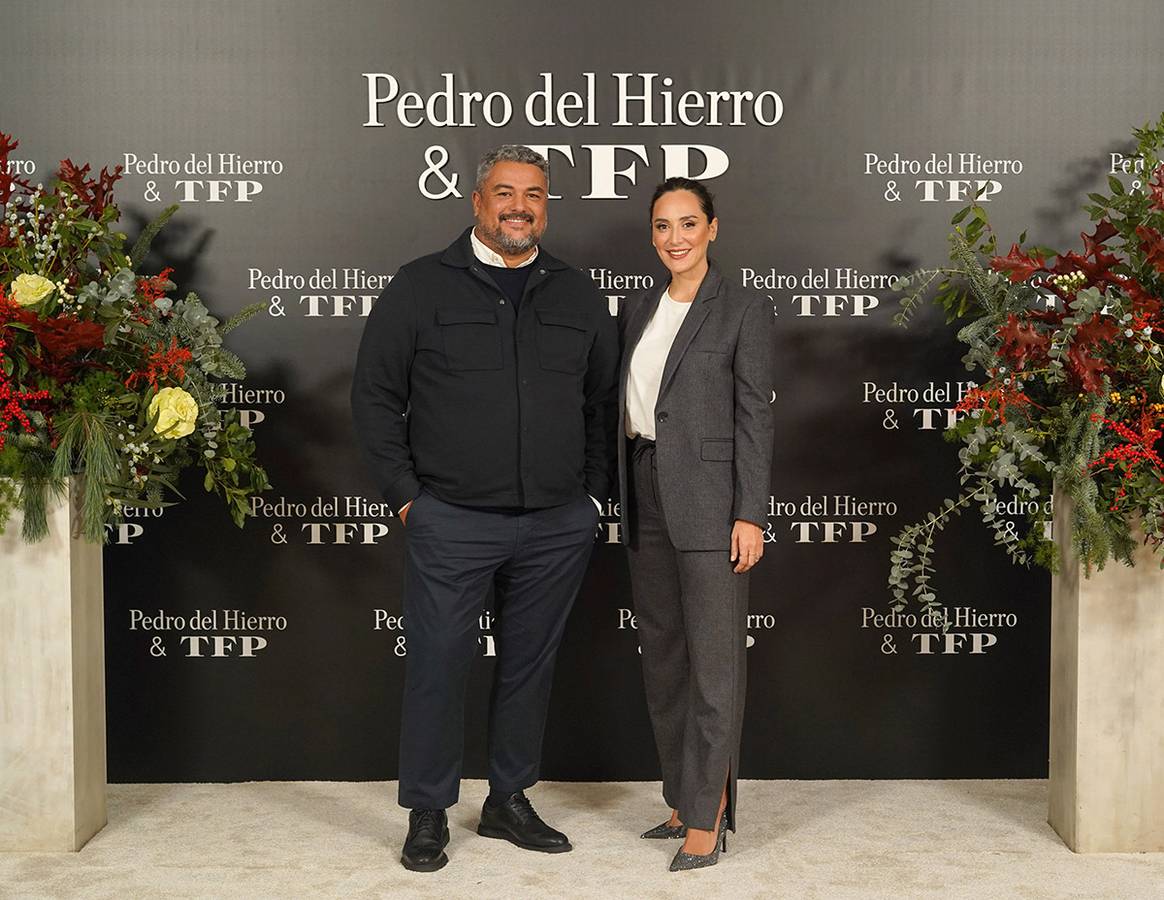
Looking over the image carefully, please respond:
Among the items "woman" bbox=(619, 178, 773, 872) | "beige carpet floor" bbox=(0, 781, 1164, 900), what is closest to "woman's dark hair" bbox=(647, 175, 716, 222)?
"woman" bbox=(619, 178, 773, 872)

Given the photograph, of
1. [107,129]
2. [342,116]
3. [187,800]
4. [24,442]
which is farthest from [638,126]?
[187,800]

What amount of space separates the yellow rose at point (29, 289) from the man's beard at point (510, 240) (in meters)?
1.08

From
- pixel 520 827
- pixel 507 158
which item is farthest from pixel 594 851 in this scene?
pixel 507 158

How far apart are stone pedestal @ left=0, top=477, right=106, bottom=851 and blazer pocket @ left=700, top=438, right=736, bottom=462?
1.61 metres

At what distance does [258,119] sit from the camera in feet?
11.9

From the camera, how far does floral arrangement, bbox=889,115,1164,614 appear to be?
2.91 metres

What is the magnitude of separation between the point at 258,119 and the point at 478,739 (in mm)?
1997

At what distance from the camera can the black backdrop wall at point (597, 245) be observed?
3.62 meters

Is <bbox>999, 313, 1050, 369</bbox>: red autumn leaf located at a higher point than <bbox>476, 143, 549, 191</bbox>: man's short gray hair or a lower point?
lower

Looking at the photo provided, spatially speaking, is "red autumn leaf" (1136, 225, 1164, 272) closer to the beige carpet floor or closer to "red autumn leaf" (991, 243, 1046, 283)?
"red autumn leaf" (991, 243, 1046, 283)

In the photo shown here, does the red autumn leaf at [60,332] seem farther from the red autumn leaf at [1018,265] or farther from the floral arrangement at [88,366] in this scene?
the red autumn leaf at [1018,265]

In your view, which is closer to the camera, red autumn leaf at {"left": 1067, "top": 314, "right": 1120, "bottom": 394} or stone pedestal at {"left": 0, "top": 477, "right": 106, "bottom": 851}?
red autumn leaf at {"left": 1067, "top": 314, "right": 1120, "bottom": 394}

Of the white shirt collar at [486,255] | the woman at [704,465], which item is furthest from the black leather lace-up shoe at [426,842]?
the white shirt collar at [486,255]

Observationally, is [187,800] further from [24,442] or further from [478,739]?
[24,442]
